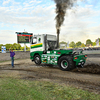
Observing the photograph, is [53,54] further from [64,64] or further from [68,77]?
[68,77]

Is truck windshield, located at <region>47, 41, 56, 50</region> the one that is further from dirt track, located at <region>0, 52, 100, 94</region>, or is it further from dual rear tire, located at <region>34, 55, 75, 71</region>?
dirt track, located at <region>0, 52, 100, 94</region>

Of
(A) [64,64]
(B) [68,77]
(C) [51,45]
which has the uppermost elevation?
(C) [51,45]

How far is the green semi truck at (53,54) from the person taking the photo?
A: 8.39m

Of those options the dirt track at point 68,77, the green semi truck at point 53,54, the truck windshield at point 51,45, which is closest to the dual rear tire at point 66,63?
the green semi truck at point 53,54

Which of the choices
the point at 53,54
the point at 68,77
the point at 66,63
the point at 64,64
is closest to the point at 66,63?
the point at 66,63

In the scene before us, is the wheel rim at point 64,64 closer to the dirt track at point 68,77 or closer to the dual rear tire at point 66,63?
the dual rear tire at point 66,63

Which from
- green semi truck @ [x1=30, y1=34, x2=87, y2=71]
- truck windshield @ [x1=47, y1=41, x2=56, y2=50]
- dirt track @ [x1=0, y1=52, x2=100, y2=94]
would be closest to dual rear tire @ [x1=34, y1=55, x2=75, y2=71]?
green semi truck @ [x1=30, y1=34, x2=87, y2=71]

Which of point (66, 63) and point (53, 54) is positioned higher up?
point (53, 54)

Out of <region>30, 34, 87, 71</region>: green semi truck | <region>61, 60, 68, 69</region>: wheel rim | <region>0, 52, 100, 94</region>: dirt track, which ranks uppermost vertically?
<region>30, 34, 87, 71</region>: green semi truck

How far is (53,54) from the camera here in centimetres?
948

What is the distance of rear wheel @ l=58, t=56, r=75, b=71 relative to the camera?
8.20 m

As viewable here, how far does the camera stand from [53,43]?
1088 cm

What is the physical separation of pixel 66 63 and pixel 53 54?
152cm

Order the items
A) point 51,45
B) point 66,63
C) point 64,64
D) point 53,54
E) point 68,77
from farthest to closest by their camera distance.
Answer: point 51,45 → point 53,54 → point 64,64 → point 66,63 → point 68,77
